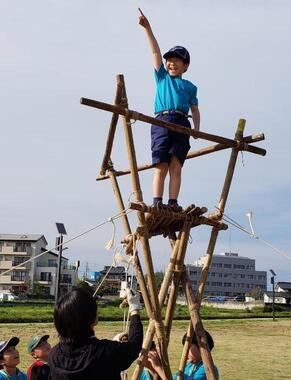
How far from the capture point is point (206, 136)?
4.73 m

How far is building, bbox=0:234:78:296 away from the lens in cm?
7844

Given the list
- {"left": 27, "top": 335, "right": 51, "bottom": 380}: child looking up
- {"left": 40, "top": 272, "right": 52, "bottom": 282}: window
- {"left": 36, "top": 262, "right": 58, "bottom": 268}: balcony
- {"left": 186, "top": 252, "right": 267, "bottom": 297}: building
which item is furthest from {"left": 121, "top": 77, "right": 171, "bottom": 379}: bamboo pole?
{"left": 186, "top": 252, "right": 267, "bottom": 297}: building

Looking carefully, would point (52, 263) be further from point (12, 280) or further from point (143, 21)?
point (143, 21)

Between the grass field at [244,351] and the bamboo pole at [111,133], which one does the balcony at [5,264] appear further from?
the bamboo pole at [111,133]

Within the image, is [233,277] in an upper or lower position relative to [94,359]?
upper

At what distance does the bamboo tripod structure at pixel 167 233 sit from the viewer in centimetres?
426

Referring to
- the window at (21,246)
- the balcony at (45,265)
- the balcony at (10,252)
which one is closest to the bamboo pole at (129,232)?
the balcony at (10,252)

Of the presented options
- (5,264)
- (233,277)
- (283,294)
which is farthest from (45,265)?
(233,277)

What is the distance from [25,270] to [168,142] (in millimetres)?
77402

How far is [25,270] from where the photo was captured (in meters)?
79.0

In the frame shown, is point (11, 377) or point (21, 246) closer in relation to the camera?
point (11, 377)

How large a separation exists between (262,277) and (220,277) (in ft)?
36.0

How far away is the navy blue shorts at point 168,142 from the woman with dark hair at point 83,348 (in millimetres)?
1984

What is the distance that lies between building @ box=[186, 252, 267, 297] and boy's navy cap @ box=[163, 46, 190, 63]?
116477mm
